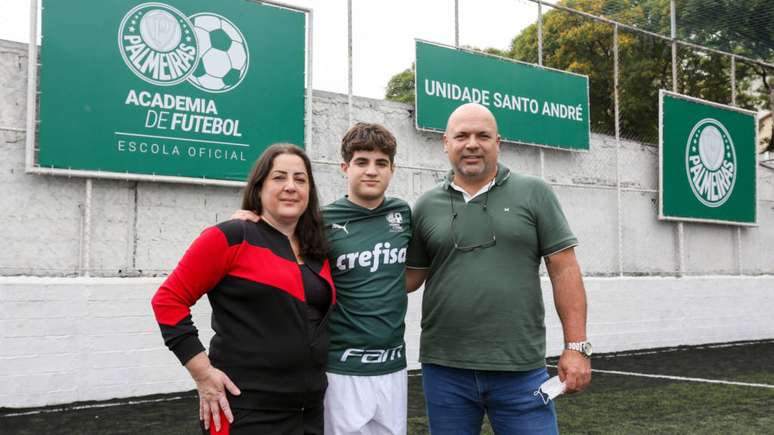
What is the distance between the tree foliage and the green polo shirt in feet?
21.5

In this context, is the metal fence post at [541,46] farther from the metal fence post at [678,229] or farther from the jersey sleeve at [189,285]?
the jersey sleeve at [189,285]

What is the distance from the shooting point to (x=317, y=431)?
215 cm

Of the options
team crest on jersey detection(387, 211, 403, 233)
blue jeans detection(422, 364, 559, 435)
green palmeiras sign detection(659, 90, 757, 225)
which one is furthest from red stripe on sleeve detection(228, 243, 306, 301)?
green palmeiras sign detection(659, 90, 757, 225)

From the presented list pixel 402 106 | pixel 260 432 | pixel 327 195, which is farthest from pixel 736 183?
pixel 260 432

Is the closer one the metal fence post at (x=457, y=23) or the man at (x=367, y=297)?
the man at (x=367, y=297)

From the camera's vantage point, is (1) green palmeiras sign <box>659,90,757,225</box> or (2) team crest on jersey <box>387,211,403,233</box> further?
(1) green palmeiras sign <box>659,90,757,225</box>

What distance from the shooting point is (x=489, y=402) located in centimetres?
242

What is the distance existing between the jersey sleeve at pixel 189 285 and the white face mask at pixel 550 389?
1.15 metres

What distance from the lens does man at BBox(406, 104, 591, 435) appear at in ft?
7.80

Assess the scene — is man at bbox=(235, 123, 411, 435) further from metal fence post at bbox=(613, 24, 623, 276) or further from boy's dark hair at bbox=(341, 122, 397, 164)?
metal fence post at bbox=(613, 24, 623, 276)

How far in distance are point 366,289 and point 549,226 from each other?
0.68 meters

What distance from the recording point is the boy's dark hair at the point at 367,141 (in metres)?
2.47

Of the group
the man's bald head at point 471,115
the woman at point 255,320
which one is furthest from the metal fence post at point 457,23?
the woman at point 255,320

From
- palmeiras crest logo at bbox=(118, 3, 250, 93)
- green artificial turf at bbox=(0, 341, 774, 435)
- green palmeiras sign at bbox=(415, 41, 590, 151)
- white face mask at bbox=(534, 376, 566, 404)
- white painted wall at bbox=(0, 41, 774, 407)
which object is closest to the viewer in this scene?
white face mask at bbox=(534, 376, 566, 404)
